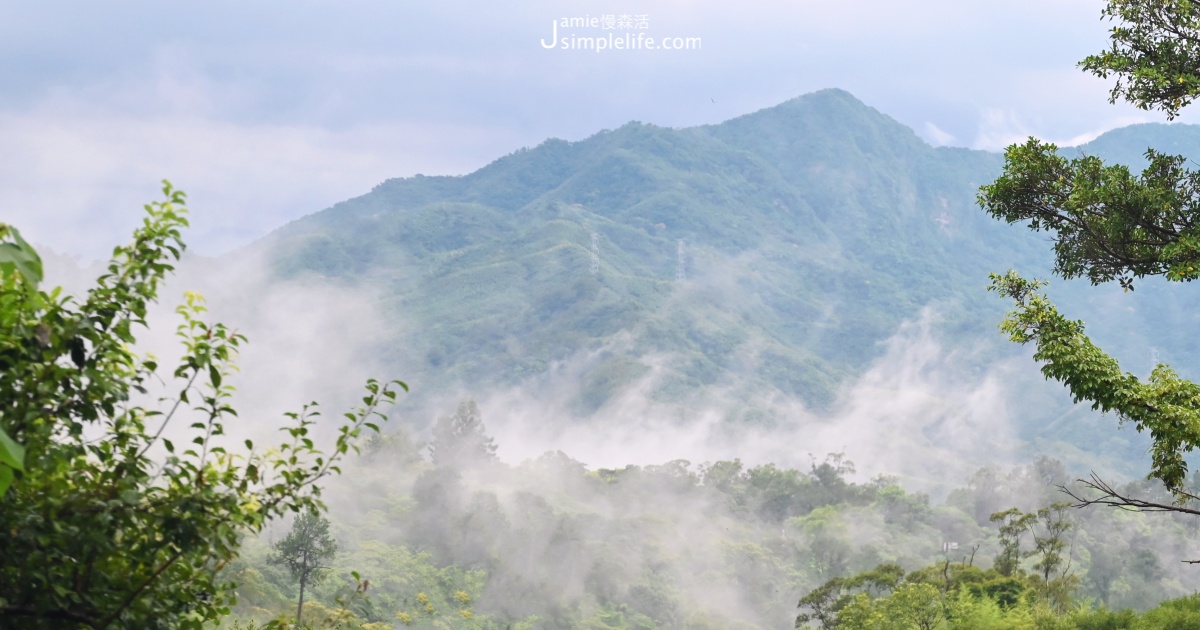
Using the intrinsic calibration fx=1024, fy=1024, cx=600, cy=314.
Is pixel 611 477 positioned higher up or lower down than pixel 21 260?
lower down

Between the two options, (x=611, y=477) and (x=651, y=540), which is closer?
(x=651, y=540)

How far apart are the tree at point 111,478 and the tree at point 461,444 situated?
82.5 m

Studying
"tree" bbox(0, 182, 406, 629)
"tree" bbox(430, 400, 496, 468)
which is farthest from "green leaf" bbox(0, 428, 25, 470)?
"tree" bbox(430, 400, 496, 468)

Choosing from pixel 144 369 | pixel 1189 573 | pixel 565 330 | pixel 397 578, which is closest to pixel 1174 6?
pixel 144 369

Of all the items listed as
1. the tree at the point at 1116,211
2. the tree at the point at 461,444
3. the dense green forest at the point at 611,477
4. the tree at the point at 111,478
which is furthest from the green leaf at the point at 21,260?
the tree at the point at 461,444

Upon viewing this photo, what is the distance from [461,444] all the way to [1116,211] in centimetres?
8146

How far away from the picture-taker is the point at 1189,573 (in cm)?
7644

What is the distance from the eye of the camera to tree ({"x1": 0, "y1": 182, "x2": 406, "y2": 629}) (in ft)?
12.2

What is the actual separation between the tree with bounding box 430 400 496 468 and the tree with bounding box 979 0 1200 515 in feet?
255

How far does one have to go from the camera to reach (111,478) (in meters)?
4.23

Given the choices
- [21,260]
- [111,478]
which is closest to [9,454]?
[21,260]

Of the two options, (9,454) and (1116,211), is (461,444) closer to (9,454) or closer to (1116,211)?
(1116,211)

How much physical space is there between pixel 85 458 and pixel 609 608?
66.2 m

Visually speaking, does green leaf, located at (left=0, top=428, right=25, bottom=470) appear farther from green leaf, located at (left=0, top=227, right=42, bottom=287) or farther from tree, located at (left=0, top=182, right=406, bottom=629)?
tree, located at (left=0, top=182, right=406, bottom=629)
